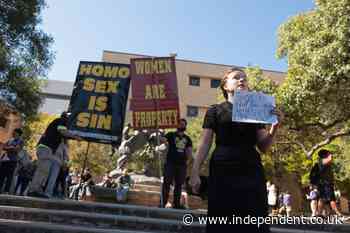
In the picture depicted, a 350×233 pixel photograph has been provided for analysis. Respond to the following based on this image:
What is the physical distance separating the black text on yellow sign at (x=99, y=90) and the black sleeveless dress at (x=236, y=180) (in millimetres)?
7139

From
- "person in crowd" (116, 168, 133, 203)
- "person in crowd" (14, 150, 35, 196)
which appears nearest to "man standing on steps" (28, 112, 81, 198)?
"person in crowd" (14, 150, 35, 196)

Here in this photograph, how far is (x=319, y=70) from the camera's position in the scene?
14930 mm

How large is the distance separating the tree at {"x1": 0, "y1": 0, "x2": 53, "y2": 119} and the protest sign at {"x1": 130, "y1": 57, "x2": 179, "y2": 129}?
27.0ft

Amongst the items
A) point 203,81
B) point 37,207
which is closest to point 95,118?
point 37,207

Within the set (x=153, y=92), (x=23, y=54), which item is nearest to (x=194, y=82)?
(x=23, y=54)

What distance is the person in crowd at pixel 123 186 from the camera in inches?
460

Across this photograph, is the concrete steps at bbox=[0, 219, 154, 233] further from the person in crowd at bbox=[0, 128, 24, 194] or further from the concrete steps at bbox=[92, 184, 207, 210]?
the concrete steps at bbox=[92, 184, 207, 210]

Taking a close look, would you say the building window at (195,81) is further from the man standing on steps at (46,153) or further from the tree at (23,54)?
the man standing on steps at (46,153)

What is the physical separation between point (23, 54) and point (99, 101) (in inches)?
407

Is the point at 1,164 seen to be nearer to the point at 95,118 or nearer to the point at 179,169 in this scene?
the point at 95,118

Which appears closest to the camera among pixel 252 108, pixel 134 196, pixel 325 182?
pixel 252 108
